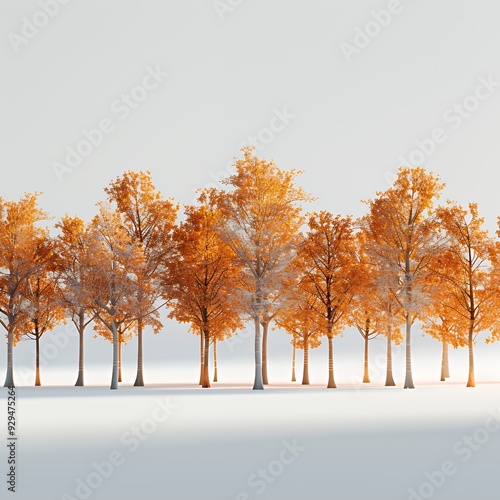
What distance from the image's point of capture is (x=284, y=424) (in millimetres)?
28703

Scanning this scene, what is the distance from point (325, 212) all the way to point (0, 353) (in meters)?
74.8

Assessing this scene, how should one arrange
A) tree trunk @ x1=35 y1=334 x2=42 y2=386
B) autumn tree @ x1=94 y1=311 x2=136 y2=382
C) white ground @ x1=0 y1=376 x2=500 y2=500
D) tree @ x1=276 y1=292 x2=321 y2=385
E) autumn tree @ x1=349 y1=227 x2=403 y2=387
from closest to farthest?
white ground @ x1=0 y1=376 x2=500 y2=500
autumn tree @ x1=349 y1=227 x2=403 y2=387
autumn tree @ x1=94 y1=311 x2=136 y2=382
tree @ x1=276 y1=292 x2=321 y2=385
tree trunk @ x1=35 y1=334 x2=42 y2=386

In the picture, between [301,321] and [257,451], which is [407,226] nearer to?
[301,321]

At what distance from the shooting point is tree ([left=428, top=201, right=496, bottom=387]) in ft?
182

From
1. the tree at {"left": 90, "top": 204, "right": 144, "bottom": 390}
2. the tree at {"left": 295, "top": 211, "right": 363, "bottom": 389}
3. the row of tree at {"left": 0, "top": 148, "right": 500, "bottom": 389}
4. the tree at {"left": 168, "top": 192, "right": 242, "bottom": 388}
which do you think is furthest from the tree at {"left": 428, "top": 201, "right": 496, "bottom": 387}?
the tree at {"left": 90, "top": 204, "right": 144, "bottom": 390}

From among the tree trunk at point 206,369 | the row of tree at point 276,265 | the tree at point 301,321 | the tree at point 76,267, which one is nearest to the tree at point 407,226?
the row of tree at point 276,265

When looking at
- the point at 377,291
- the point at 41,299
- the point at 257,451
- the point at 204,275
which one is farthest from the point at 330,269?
the point at 257,451

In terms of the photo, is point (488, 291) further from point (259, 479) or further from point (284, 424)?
point (259, 479)

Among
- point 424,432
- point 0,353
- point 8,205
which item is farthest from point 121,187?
point 0,353

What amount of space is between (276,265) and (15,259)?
20.6m

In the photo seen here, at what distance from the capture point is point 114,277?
2185 inches

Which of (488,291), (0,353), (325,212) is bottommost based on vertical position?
(0,353)

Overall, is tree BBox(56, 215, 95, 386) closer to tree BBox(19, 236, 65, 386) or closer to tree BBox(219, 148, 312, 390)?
tree BBox(19, 236, 65, 386)

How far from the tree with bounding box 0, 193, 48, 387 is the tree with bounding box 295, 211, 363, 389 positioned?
20785mm
